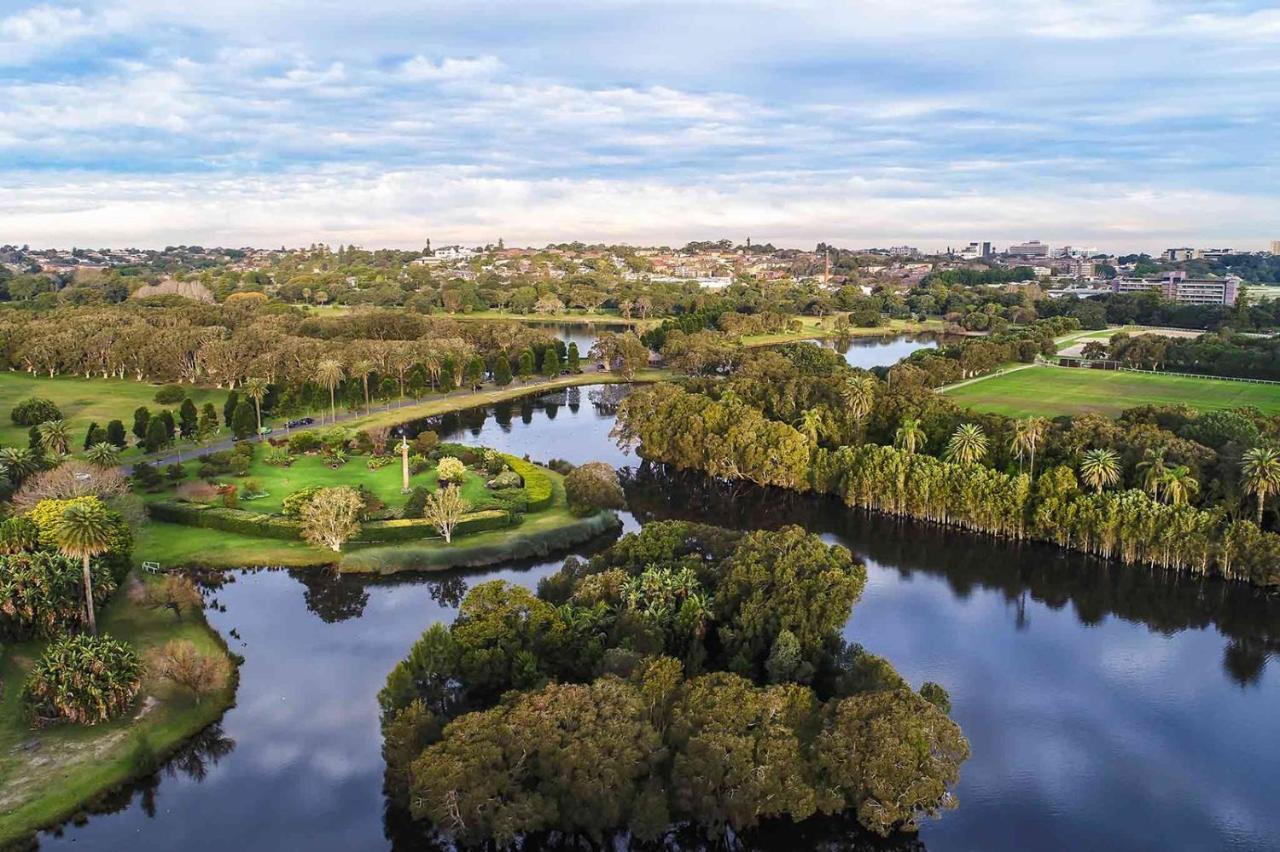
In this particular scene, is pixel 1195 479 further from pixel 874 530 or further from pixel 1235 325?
pixel 1235 325

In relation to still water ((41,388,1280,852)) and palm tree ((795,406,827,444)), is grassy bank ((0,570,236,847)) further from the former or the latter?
palm tree ((795,406,827,444))

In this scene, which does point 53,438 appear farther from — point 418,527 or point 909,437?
point 909,437

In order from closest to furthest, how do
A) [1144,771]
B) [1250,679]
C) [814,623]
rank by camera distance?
[1144,771], [814,623], [1250,679]

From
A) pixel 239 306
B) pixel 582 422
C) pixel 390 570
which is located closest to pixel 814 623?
pixel 390 570

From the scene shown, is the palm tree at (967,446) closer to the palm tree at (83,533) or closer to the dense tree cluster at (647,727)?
→ the dense tree cluster at (647,727)

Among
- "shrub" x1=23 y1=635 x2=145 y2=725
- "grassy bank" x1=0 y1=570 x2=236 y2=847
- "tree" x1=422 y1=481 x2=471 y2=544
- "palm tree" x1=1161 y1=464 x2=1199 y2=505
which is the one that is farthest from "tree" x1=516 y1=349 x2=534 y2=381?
"shrub" x1=23 y1=635 x2=145 y2=725
